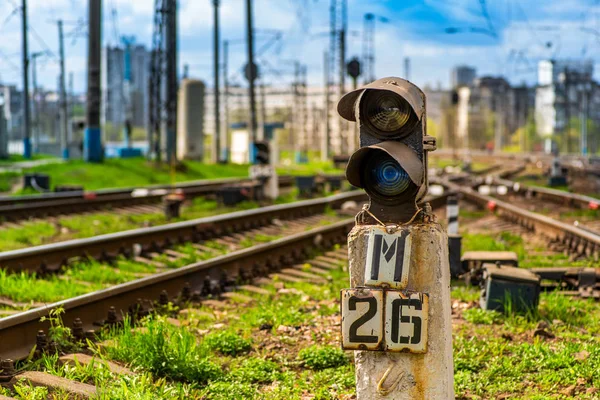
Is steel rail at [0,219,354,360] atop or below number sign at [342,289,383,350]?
below

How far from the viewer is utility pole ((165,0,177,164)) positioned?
1265 inches

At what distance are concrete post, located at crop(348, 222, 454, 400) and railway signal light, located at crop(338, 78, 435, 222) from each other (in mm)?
167

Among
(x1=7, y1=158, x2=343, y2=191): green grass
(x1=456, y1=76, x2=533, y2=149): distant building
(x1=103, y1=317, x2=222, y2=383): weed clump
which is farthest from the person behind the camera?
(x1=456, y1=76, x2=533, y2=149): distant building

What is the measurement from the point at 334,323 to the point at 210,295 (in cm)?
167

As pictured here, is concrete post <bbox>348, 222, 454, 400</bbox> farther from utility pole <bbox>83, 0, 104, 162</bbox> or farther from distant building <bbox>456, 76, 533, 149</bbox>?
distant building <bbox>456, 76, 533, 149</bbox>

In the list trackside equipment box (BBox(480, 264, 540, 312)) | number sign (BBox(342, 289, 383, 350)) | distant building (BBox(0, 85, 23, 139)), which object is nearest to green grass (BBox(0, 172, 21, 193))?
distant building (BBox(0, 85, 23, 139))

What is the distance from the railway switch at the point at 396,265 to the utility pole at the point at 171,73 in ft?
88.9

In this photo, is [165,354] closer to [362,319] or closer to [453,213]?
[362,319]

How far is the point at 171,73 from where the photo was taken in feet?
109

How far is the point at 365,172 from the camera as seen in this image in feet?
15.9

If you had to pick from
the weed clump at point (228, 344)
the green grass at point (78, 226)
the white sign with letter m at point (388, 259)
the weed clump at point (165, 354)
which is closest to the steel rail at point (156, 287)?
the weed clump at point (165, 354)

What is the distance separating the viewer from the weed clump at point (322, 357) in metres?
6.36

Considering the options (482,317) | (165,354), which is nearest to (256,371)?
(165,354)

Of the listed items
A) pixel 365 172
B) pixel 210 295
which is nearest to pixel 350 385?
pixel 365 172
